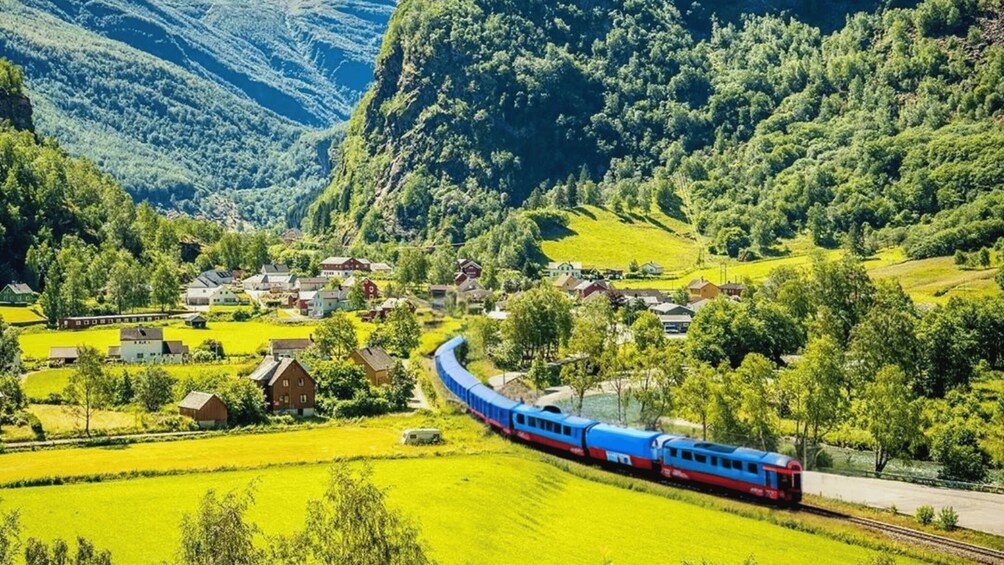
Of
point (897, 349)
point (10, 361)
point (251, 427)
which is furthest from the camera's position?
point (10, 361)

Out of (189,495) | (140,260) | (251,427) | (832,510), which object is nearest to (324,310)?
(140,260)

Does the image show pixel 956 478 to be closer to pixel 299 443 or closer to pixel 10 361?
pixel 299 443

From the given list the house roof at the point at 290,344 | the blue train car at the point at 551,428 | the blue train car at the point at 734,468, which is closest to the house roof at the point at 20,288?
the house roof at the point at 290,344

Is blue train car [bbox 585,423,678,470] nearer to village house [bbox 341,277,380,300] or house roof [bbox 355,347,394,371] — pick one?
house roof [bbox 355,347,394,371]

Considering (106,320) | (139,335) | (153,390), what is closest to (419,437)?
(153,390)

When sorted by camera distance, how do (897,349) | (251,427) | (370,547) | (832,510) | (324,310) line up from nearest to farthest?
(370,547), (832,510), (251,427), (897,349), (324,310)

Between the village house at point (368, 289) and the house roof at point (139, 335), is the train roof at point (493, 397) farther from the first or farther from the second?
the village house at point (368, 289)

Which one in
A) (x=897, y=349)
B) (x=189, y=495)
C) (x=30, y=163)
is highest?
(x=30, y=163)

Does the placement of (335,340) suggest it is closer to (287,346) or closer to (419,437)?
(287,346)
